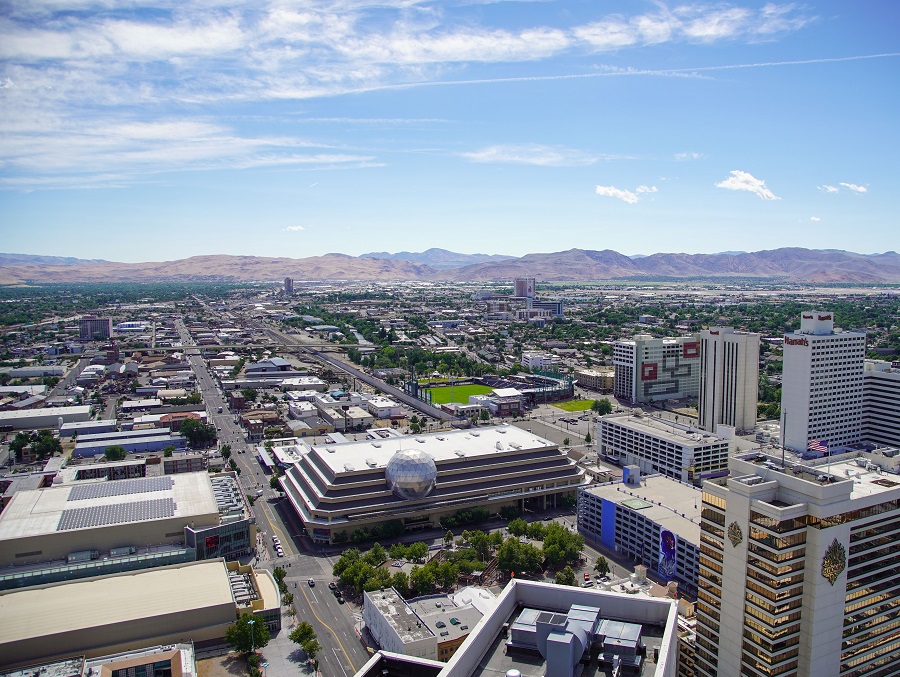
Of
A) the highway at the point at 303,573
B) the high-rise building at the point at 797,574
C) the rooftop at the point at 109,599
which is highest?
the high-rise building at the point at 797,574

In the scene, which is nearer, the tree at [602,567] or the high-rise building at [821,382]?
the tree at [602,567]

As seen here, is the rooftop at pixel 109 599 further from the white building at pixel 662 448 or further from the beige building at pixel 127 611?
the white building at pixel 662 448

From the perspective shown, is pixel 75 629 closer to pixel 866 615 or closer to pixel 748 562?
pixel 748 562

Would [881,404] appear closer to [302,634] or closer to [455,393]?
[455,393]

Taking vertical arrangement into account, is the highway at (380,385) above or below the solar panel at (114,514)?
below

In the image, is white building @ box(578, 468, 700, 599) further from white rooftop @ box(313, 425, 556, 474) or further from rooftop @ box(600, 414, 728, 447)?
white rooftop @ box(313, 425, 556, 474)

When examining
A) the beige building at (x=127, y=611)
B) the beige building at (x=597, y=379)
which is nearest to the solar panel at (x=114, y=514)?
the beige building at (x=127, y=611)

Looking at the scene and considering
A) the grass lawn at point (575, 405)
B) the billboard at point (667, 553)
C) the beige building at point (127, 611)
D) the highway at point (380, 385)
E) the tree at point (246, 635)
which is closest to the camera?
the beige building at point (127, 611)
